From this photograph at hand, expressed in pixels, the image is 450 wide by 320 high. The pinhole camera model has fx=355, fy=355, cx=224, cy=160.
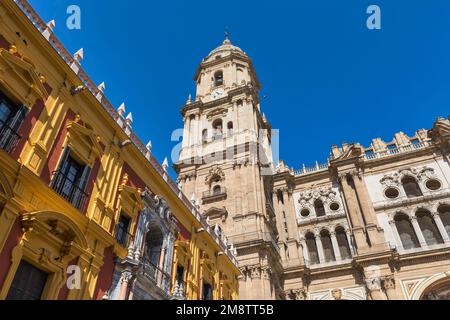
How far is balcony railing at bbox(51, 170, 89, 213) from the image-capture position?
11000mm

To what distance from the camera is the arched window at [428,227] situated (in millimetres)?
26484

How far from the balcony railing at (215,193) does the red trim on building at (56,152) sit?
18.3m

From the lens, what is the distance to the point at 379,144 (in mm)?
34344

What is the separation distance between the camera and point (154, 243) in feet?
51.9

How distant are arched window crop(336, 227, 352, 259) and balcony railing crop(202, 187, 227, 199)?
33.4 feet

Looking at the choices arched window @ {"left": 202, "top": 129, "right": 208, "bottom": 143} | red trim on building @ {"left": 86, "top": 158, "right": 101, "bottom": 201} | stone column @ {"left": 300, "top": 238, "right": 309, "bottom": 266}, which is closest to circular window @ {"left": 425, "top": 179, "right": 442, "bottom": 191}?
stone column @ {"left": 300, "top": 238, "right": 309, "bottom": 266}

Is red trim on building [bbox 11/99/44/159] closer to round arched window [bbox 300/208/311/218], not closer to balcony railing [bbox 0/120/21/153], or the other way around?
balcony railing [bbox 0/120/21/153]

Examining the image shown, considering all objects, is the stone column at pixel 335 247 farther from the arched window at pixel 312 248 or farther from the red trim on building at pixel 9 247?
the red trim on building at pixel 9 247

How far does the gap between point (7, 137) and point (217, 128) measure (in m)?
27.5

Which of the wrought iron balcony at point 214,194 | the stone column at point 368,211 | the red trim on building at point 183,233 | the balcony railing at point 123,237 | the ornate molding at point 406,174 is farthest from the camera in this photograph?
the ornate molding at point 406,174

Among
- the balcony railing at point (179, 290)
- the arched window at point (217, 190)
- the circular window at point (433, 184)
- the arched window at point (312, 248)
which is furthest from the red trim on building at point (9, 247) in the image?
the circular window at point (433, 184)

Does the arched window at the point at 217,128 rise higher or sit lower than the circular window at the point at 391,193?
higher
